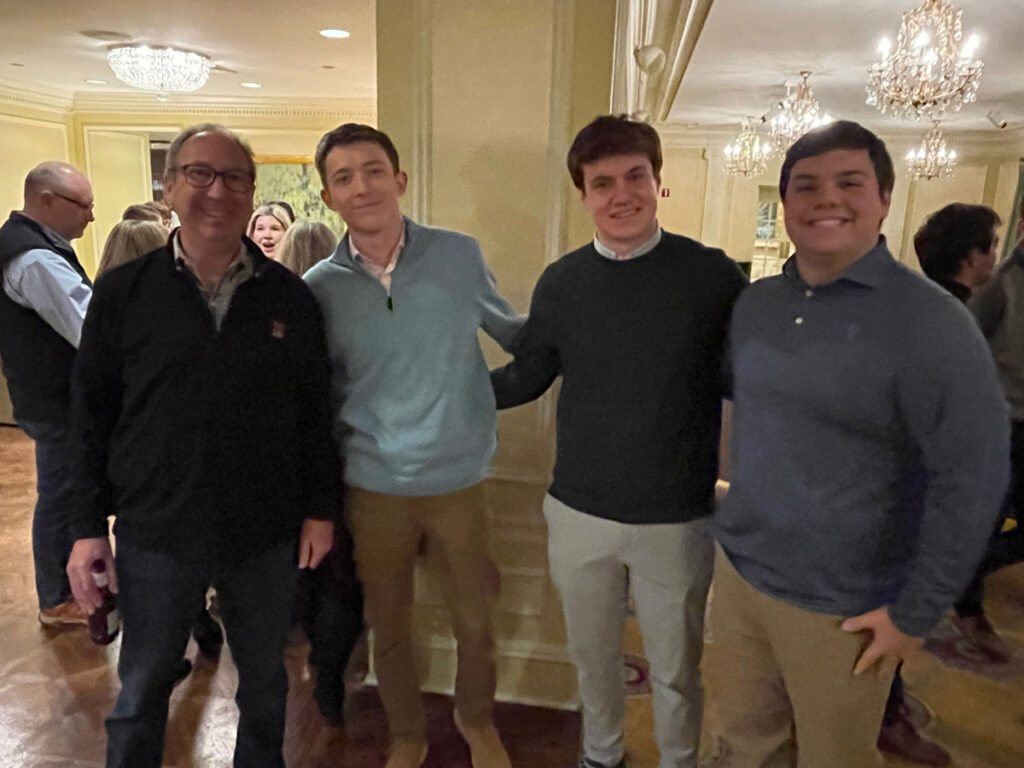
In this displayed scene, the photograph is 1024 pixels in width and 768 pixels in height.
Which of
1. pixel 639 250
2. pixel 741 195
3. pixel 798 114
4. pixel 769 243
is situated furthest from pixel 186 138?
pixel 769 243

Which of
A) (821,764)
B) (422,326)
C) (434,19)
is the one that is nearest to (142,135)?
(434,19)

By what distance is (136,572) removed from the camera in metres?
1.46

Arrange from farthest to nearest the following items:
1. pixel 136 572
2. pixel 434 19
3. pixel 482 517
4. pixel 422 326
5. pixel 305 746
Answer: pixel 305 746
pixel 434 19
pixel 482 517
pixel 422 326
pixel 136 572

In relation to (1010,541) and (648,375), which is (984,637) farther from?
(648,375)

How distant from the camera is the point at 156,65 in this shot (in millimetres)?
4883

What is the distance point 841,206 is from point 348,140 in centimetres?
95

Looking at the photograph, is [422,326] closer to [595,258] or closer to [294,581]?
[595,258]

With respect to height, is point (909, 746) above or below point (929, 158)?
below

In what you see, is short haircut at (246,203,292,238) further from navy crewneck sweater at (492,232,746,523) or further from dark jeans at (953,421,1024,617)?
dark jeans at (953,421,1024,617)

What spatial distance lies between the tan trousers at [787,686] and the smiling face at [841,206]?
590 millimetres

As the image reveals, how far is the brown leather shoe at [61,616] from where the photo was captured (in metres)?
2.56

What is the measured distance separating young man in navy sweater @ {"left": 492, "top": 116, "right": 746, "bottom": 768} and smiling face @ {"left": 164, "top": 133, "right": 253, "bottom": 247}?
2.12 ft

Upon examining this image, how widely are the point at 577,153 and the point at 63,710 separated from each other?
2.10 m

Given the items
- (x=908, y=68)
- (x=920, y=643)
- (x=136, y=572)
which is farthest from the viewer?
(x=908, y=68)
